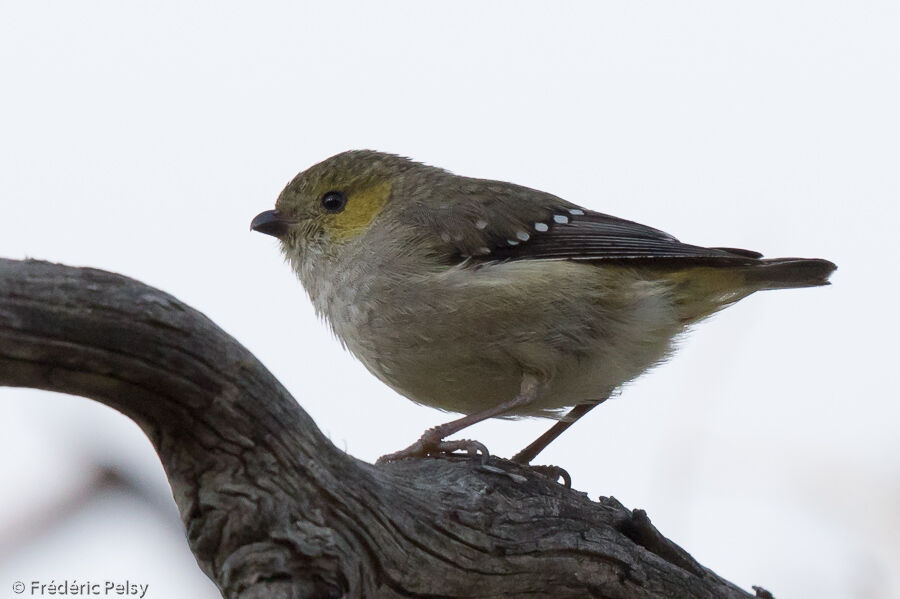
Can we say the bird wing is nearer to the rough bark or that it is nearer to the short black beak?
the short black beak

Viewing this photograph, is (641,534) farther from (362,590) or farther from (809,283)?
(809,283)

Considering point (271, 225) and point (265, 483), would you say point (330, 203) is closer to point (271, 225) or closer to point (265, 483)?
point (271, 225)

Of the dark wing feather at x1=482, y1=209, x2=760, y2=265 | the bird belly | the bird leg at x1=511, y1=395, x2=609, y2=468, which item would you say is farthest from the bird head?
the bird leg at x1=511, y1=395, x2=609, y2=468

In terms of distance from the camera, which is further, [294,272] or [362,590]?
[294,272]

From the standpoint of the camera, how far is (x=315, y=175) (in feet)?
19.2

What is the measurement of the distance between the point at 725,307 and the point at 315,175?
260 cm

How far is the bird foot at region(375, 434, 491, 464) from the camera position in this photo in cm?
450

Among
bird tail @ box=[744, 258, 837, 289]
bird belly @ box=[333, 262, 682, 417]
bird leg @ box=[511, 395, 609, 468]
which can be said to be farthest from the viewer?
bird leg @ box=[511, 395, 609, 468]

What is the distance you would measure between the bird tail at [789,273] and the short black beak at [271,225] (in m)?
2.73

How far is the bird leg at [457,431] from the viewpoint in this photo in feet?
14.8

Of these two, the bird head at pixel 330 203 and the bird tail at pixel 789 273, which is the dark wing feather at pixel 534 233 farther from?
the bird head at pixel 330 203

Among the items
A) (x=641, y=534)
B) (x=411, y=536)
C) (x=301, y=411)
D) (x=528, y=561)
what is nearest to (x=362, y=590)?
(x=411, y=536)

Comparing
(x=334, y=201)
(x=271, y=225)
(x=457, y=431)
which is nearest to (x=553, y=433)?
(x=457, y=431)

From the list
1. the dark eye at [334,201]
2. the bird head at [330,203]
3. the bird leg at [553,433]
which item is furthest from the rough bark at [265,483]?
the dark eye at [334,201]
